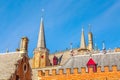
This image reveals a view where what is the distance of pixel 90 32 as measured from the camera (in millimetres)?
66312

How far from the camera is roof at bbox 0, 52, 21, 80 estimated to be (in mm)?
36062

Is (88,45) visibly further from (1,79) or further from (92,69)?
(1,79)

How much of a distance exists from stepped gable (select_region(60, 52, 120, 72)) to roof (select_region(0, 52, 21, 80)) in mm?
7071

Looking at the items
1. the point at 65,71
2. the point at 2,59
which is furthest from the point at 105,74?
the point at 2,59

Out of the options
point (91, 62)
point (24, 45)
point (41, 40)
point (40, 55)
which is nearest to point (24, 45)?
point (24, 45)

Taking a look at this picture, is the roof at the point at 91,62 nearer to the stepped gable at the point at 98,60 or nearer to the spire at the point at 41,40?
the stepped gable at the point at 98,60

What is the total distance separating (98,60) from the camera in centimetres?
3888

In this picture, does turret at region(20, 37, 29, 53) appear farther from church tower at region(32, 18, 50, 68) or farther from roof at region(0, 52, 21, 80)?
church tower at region(32, 18, 50, 68)

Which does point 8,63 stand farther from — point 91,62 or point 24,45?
point 91,62

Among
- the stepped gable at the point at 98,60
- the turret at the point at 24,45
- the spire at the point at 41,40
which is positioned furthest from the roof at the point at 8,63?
the spire at the point at 41,40

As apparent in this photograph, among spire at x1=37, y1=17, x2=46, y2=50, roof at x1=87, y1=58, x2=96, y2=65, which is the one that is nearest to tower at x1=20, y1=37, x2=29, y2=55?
roof at x1=87, y1=58, x2=96, y2=65

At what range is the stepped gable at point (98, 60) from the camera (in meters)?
37.6

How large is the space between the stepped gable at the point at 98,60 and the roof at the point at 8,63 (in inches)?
278

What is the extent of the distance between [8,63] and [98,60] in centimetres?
1324
